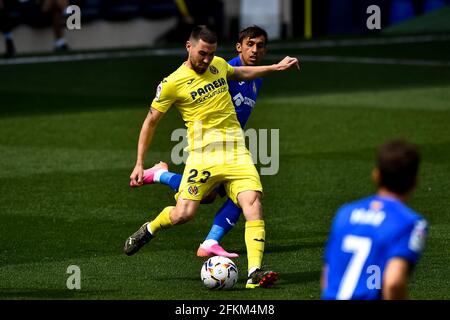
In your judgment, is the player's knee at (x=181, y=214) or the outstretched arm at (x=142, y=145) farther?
the player's knee at (x=181, y=214)

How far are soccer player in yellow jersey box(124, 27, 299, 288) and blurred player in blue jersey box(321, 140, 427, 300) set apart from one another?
3.80 meters

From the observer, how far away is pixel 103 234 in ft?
39.2

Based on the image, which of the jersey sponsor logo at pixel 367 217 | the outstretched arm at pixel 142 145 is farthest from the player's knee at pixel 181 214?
the jersey sponsor logo at pixel 367 217

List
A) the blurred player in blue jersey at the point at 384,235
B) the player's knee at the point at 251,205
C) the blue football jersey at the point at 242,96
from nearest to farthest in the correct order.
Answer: the blurred player in blue jersey at the point at 384,235 → the player's knee at the point at 251,205 → the blue football jersey at the point at 242,96

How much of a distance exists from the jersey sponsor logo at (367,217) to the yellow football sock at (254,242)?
380 cm

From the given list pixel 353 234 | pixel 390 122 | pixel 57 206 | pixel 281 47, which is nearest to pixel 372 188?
pixel 57 206

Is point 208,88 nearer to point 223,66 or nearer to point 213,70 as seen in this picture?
point 213,70

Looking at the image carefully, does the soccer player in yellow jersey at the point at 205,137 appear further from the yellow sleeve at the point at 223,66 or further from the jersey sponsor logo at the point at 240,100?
the jersey sponsor logo at the point at 240,100

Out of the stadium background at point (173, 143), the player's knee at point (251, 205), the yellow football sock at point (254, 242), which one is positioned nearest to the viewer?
the yellow football sock at point (254, 242)

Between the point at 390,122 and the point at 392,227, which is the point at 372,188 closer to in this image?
the point at 390,122

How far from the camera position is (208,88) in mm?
10078

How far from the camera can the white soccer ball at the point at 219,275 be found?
941 centimetres

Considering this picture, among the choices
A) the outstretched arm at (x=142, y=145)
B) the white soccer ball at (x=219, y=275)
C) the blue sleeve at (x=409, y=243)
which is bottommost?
the white soccer ball at (x=219, y=275)

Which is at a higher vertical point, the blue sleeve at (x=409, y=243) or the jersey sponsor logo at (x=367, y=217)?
the jersey sponsor logo at (x=367, y=217)
